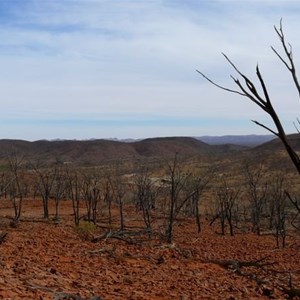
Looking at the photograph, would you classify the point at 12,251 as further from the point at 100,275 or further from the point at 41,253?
the point at 100,275

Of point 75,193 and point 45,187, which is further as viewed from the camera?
point 75,193

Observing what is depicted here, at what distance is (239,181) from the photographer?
5609cm

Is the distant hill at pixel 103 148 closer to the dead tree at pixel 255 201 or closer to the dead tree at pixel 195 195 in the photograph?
the dead tree at pixel 195 195

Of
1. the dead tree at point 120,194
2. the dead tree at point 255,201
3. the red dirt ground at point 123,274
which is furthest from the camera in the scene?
the dead tree at point 255,201

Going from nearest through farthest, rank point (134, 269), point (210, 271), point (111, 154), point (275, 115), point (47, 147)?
point (275, 115) < point (134, 269) < point (210, 271) < point (111, 154) < point (47, 147)

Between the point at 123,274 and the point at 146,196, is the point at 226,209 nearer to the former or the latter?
the point at 146,196

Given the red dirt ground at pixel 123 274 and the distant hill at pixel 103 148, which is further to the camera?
the distant hill at pixel 103 148

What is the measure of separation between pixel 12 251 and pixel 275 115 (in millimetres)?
7682

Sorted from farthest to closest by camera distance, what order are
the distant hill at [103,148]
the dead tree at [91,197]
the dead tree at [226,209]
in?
the distant hill at [103,148], the dead tree at [91,197], the dead tree at [226,209]

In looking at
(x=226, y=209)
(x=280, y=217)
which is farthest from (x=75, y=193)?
(x=280, y=217)

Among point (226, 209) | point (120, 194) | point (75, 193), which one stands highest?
point (120, 194)

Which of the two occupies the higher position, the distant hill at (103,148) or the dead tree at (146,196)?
the distant hill at (103,148)

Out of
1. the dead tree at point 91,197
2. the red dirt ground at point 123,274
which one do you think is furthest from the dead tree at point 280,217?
the dead tree at point 91,197

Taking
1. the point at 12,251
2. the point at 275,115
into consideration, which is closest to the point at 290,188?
the point at 12,251
